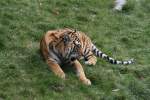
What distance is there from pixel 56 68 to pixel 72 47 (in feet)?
1.66

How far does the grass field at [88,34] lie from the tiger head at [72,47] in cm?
36

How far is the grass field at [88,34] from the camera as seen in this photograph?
28.1ft

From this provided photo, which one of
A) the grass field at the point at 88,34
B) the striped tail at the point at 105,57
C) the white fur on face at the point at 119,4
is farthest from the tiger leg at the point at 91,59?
the white fur on face at the point at 119,4

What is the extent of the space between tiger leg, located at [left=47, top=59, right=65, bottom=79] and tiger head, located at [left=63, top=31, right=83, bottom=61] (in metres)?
0.30

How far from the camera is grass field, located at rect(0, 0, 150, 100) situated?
857 centimetres

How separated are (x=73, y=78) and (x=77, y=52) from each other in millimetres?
522

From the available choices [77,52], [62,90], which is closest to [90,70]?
[77,52]

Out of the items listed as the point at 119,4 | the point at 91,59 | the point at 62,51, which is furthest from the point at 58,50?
the point at 119,4

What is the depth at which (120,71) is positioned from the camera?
9820 millimetres

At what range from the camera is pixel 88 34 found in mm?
11414

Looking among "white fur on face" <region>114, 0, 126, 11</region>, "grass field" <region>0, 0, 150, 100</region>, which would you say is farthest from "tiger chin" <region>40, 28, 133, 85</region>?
"white fur on face" <region>114, 0, 126, 11</region>

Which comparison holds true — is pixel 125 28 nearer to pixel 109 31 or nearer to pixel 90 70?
pixel 109 31

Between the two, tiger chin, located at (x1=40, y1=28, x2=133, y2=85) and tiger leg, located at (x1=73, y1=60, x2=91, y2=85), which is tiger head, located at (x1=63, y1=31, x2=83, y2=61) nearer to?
tiger chin, located at (x1=40, y1=28, x2=133, y2=85)

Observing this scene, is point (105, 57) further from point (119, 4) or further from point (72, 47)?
point (119, 4)
